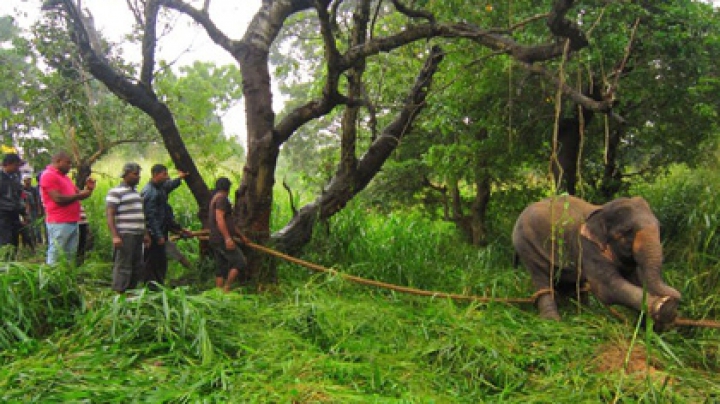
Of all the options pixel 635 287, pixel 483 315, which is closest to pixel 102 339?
pixel 483 315

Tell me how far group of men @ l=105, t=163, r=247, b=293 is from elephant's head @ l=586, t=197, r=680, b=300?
3284 millimetres

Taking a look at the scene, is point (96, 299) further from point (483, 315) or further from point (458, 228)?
point (458, 228)

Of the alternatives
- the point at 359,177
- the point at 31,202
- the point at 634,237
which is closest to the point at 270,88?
the point at 359,177

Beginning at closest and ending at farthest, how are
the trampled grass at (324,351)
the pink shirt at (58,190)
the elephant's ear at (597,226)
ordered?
the trampled grass at (324,351)
the elephant's ear at (597,226)
the pink shirt at (58,190)

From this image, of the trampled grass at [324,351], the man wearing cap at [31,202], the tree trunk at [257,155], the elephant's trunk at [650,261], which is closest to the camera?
the trampled grass at [324,351]

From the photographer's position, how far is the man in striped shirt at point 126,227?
525 cm

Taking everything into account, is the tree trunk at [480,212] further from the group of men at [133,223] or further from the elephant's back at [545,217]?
the group of men at [133,223]

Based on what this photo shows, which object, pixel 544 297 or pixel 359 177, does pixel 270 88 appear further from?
pixel 544 297

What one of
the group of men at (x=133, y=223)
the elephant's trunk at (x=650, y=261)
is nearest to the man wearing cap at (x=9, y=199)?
the group of men at (x=133, y=223)

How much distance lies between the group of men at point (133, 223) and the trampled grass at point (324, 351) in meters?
0.46

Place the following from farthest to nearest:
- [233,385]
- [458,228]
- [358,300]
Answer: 1. [458,228]
2. [358,300]
3. [233,385]

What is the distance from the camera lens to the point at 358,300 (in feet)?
17.5

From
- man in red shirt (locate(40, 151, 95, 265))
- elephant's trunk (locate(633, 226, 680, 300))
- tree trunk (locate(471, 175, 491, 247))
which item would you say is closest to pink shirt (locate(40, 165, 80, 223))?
man in red shirt (locate(40, 151, 95, 265))

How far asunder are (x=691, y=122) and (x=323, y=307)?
527 centimetres
